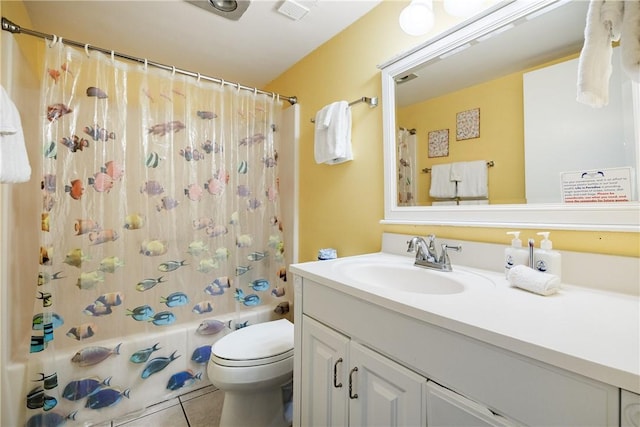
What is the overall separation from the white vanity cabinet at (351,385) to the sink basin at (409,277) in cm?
23

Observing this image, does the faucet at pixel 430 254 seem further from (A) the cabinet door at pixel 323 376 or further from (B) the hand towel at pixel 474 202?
(A) the cabinet door at pixel 323 376

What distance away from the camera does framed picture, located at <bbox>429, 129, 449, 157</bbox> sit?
120 cm

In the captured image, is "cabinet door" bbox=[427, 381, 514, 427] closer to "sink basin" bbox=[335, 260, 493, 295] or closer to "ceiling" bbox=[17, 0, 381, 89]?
"sink basin" bbox=[335, 260, 493, 295]

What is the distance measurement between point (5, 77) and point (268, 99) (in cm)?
130

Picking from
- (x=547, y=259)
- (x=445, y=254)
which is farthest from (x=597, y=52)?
(x=445, y=254)

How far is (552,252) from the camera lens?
2.66 ft

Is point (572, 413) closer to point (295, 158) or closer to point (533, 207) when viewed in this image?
point (533, 207)

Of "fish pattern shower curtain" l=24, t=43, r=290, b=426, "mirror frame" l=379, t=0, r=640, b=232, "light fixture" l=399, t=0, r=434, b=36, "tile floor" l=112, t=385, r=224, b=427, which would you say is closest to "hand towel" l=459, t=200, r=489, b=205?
"mirror frame" l=379, t=0, r=640, b=232

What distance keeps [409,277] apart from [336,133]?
88 centimetres

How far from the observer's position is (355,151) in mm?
1585

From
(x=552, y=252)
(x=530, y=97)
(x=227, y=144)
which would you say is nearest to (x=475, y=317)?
(x=552, y=252)

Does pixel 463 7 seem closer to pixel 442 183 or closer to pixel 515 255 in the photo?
pixel 442 183

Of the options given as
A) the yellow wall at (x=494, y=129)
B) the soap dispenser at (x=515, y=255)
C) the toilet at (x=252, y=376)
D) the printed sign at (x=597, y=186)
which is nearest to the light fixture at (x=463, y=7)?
the yellow wall at (x=494, y=129)

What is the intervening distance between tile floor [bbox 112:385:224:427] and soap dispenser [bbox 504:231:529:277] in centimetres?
157
